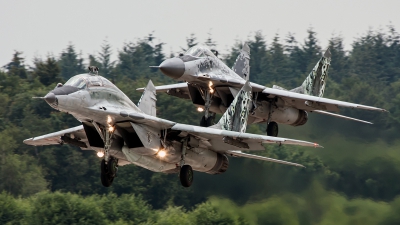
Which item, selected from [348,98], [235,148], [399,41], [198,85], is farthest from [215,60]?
[399,41]

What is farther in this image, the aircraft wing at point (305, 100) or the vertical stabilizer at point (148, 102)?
the aircraft wing at point (305, 100)

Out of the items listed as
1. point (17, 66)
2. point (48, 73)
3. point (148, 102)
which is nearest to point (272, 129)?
point (148, 102)

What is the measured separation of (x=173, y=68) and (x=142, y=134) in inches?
146

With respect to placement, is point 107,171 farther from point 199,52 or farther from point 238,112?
point 199,52

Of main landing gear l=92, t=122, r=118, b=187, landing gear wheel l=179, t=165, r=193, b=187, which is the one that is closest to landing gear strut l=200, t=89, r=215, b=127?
landing gear wheel l=179, t=165, r=193, b=187

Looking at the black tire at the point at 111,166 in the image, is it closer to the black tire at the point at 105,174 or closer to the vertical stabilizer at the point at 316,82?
the black tire at the point at 105,174

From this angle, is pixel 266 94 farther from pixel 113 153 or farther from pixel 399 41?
pixel 399 41

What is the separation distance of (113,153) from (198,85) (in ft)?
17.3

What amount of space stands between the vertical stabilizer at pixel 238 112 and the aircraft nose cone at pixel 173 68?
1.80 meters

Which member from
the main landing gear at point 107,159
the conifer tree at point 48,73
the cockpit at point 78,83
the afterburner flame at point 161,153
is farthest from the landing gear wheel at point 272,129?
the conifer tree at point 48,73

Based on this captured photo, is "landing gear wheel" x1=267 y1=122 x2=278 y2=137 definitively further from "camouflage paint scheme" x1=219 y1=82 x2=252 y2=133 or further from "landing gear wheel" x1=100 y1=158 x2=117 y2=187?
"landing gear wheel" x1=100 y1=158 x2=117 y2=187

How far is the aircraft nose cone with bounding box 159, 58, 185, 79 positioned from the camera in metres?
25.8

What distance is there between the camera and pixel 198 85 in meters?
27.5

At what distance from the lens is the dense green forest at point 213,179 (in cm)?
2806
